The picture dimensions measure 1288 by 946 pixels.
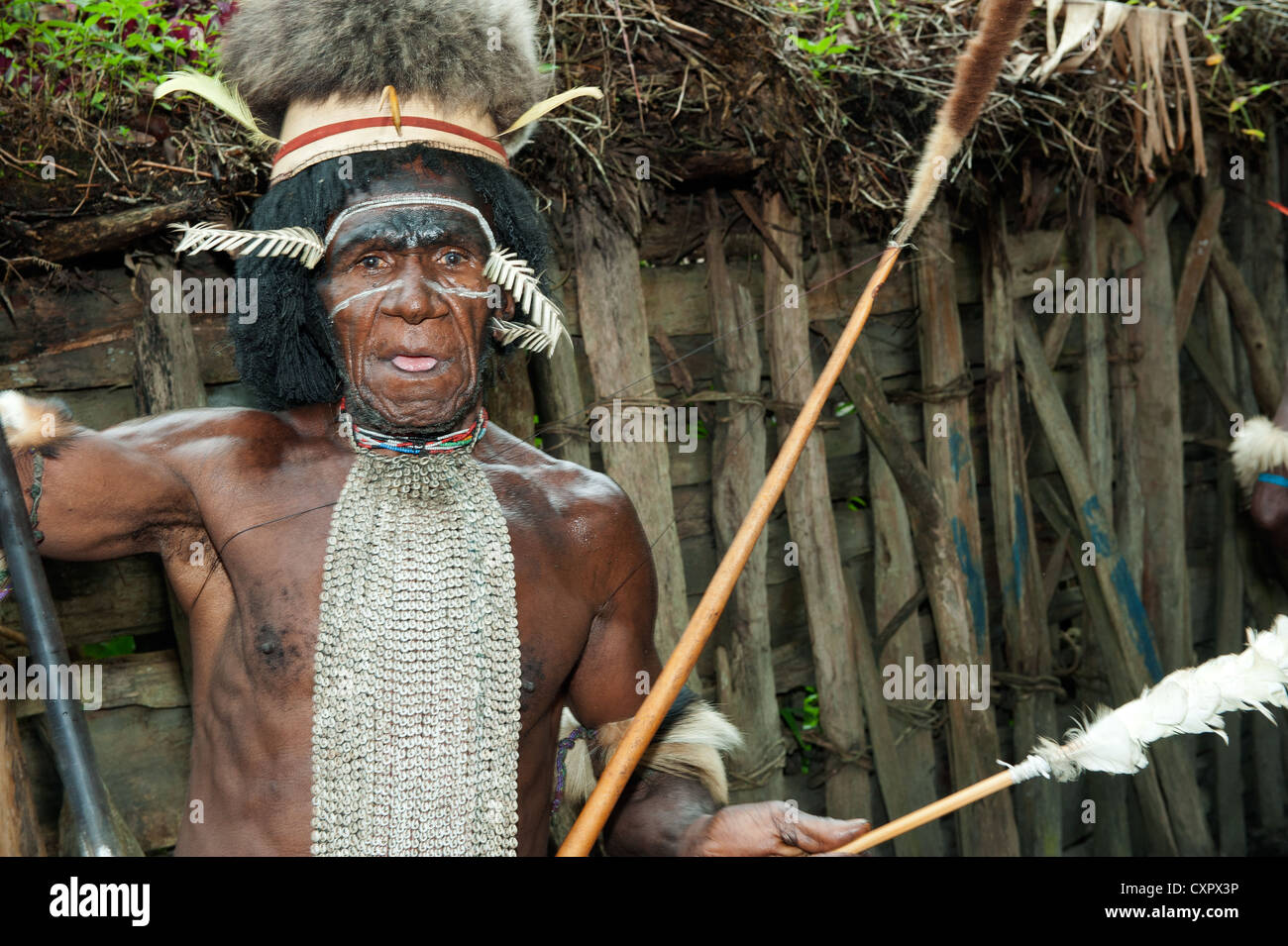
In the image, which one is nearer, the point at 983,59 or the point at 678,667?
the point at 678,667

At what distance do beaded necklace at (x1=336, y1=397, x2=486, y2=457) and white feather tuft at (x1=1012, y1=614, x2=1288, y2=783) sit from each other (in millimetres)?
1090

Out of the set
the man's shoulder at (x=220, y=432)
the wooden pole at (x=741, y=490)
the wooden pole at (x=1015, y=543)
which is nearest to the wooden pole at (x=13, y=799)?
the man's shoulder at (x=220, y=432)

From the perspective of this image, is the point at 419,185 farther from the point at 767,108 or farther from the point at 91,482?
the point at 767,108

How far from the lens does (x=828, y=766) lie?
388 centimetres

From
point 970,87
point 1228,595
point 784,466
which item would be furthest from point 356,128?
point 1228,595

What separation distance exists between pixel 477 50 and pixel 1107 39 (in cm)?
275

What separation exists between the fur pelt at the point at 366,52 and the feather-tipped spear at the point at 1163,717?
56.9 inches

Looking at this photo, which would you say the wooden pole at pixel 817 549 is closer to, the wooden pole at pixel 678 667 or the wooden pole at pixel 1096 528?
the wooden pole at pixel 1096 528

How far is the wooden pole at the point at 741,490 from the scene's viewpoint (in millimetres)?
3568

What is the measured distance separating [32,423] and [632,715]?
1171mm

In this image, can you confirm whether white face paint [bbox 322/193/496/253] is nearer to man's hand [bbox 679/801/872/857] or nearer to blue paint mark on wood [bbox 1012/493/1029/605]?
man's hand [bbox 679/801/872/857]

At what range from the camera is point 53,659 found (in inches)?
65.3
